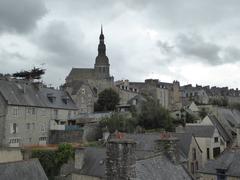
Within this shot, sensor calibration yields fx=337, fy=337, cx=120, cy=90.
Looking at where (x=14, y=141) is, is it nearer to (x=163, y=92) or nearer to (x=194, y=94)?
(x=163, y=92)

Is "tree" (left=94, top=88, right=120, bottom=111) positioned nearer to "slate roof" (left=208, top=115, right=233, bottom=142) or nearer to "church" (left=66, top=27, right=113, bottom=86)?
"slate roof" (left=208, top=115, right=233, bottom=142)

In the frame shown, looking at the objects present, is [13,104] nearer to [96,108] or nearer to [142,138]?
[142,138]

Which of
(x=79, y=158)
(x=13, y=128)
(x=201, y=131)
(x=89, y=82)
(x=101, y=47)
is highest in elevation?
(x=101, y=47)

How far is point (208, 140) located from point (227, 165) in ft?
63.5

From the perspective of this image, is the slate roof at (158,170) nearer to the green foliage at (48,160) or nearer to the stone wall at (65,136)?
the green foliage at (48,160)

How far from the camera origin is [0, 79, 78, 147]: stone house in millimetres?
43531

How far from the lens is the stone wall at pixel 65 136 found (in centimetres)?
4678

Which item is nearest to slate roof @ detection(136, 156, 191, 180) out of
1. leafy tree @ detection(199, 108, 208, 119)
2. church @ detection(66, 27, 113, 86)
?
leafy tree @ detection(199, 108, 208, 119)

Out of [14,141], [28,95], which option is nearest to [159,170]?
[14,141]

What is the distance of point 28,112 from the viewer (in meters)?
46.5

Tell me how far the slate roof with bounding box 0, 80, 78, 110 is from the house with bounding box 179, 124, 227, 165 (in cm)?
2066

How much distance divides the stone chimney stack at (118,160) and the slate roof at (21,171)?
1078 cm

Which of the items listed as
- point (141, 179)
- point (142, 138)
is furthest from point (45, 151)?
point (141, 179)

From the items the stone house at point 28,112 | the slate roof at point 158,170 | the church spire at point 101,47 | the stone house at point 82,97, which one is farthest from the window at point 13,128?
the church spire at point 101,47
